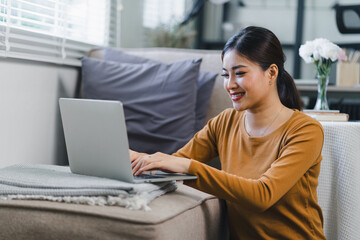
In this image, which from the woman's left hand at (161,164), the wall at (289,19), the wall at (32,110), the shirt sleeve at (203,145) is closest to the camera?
the woman's left hand at (161,164)

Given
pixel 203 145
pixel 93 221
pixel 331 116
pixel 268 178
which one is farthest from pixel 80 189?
pixel 331 116

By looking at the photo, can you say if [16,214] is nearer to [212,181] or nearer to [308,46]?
[212,181]

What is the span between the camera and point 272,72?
1.46m

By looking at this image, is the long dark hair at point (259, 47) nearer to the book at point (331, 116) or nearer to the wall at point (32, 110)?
the book at point (331, 116)

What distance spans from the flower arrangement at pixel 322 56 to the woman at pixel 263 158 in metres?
0.54

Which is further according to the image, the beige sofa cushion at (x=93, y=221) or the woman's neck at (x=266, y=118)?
the woman's neck at (x=266, y=118)

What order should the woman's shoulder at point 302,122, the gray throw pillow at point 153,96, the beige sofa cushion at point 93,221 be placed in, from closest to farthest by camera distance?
the beige sofa cushion at point 93,221 → the woman's shoulder at point 302,122 → the gray throw pillow at point 153,96

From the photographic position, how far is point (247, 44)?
1.42m

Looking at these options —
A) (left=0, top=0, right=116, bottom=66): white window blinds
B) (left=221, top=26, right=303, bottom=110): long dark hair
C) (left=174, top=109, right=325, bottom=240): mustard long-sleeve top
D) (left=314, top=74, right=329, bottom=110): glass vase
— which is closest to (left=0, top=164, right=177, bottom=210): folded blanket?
(left=174, top=109, right=325, bottom=240): mustard long-sleeve top

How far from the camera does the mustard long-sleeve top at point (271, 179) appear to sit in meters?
1.26

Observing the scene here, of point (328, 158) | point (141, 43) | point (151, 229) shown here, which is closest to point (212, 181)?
point (151, 229)

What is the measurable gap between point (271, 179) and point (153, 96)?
2.76 ft

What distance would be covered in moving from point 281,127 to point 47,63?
1052 mm

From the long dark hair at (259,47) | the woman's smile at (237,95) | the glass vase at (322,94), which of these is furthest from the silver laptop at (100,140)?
the glass vase at (322,94)
